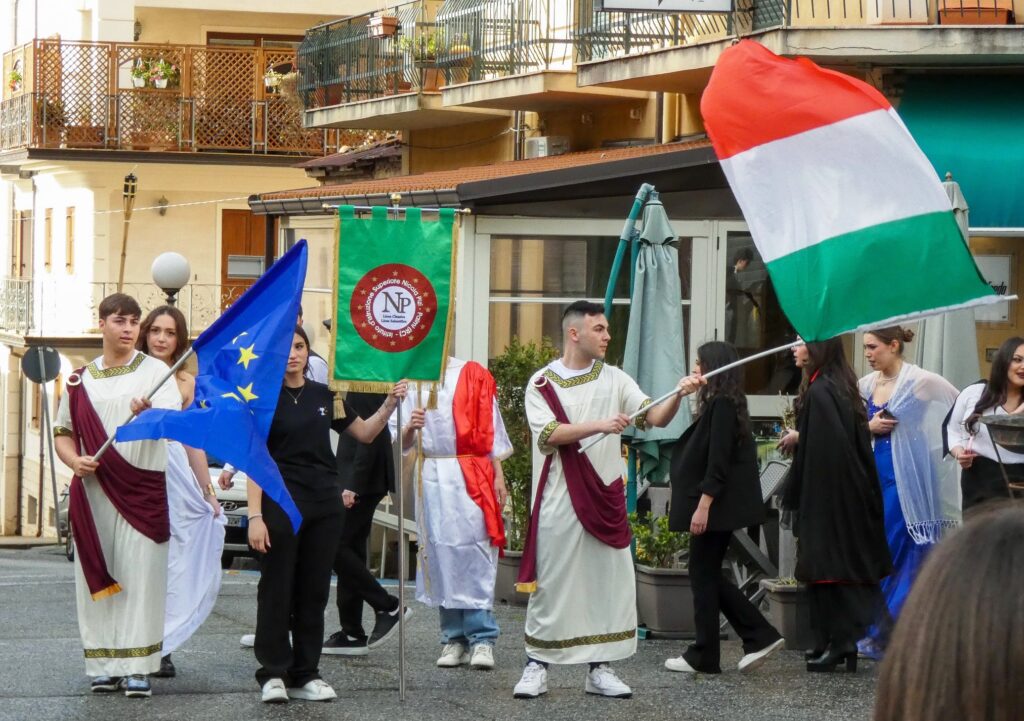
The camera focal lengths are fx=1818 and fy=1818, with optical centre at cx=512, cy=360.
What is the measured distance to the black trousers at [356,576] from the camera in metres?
9.60

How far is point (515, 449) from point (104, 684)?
5130 millimetres

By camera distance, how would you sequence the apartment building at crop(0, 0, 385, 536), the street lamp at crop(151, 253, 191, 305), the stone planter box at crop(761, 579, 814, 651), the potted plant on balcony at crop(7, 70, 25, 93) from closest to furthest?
the stone planter box at crop(761, 579, 814, 651) < the street lamp at crop(151, 253, 191, 305) < the apartment building at crop(0, 0, 385, 536) < the potted plant on balcony at crop(7, 70, 25, 93)

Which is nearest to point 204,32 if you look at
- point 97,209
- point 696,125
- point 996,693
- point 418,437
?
point 97,209

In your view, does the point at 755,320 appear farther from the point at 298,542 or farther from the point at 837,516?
the point at 298,542

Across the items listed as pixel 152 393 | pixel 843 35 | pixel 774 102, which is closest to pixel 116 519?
pixel 152 393

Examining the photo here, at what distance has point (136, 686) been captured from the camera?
8.23 metres

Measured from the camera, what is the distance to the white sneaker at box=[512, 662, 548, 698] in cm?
831

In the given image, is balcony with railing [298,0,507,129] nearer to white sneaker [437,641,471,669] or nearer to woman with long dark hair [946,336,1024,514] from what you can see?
white sneaker [437,641,471,669]

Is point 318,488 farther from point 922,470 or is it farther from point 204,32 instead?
point 204,32

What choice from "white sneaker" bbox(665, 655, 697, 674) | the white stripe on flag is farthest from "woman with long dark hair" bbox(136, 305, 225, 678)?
the white stripe on flag

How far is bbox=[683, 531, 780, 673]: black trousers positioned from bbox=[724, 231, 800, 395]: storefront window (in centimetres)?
574

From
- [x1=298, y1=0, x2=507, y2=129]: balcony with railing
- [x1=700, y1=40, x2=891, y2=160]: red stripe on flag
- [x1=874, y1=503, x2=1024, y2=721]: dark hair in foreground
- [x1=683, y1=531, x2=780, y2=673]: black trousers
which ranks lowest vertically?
[x1=683, y1=531, x2=780, y2=673]: black trousers

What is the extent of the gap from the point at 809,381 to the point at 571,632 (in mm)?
1901

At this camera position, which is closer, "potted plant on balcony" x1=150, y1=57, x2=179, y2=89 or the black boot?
the black boot
